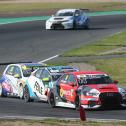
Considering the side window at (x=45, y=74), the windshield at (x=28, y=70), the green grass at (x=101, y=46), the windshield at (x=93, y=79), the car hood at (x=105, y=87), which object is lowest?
the car hood at (x=105, y=87)

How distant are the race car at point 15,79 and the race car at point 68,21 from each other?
2231cm

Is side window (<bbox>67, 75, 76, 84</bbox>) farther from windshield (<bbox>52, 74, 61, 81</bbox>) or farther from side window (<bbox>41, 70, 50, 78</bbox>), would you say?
side window (<bbox>41, 70, 50, 78</bbox>)

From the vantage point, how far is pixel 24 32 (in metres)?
47.0

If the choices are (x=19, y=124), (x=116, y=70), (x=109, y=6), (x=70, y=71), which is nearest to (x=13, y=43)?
(x=116, y=70)

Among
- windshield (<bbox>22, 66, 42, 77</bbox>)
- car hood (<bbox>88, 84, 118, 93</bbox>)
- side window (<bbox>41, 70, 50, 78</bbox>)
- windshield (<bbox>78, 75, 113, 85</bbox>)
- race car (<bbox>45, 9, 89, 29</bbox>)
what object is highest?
race car (<bbox>45, 9, 89, 29</bbox>)

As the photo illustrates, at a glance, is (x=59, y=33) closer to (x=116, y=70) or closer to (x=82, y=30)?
(x=82, y=30)

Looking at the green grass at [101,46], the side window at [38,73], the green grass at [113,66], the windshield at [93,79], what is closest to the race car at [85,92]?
the windshield at [93,79]

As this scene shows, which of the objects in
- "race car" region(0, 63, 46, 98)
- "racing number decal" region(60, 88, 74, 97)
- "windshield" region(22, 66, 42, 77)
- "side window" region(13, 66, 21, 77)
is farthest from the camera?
"side window" region(13, 66, 21, 77)

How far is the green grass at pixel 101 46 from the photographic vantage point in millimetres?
37875

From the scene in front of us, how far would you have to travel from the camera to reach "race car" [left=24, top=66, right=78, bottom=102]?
22.7 metres

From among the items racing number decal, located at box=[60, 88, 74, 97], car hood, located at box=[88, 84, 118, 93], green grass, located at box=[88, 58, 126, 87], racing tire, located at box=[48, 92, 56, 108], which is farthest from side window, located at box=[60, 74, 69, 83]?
green grass, located at box=[88, 58, 126, 87]

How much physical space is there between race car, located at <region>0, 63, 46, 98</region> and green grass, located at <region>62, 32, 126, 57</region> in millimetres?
11450

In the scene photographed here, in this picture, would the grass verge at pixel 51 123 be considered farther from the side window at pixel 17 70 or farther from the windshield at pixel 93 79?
the side window at pixel 17 70

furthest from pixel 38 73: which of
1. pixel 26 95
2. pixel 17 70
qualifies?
pixel 17 70
